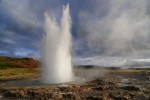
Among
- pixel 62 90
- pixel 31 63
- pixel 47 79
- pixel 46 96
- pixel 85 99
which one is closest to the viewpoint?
pixel 85 99

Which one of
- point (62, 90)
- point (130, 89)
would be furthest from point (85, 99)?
point (130, 89)

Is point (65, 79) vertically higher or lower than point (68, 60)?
lower

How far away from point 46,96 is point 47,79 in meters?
17.3

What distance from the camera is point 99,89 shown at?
36281mm

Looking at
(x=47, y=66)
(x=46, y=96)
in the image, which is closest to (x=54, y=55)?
(x=47, y=66)

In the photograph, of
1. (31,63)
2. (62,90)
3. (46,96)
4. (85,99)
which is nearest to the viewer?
(85,99)

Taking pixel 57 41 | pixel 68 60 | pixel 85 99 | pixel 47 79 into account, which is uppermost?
pixel 57 41

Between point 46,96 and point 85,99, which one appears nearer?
point 85,99

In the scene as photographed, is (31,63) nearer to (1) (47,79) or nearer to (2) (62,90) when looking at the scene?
(1) (47,79)

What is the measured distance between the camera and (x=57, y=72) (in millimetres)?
47938

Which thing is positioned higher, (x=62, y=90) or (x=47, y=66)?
(x=47, y=66)

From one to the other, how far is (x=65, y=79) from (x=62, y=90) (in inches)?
533

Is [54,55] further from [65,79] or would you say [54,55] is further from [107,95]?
[107,95]

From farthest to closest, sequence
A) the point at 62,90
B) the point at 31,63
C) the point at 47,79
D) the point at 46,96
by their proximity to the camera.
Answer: the point at 31,63 < the point at 47,79 < the point at 62,90 < the point at 46,96
